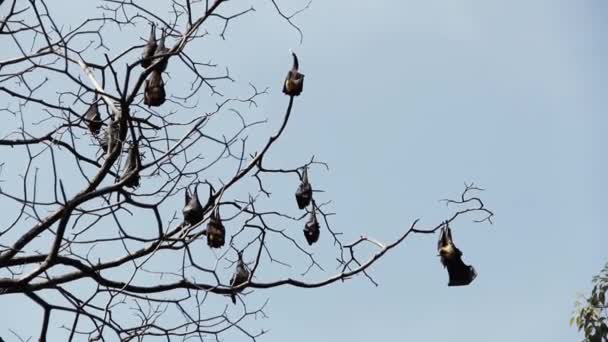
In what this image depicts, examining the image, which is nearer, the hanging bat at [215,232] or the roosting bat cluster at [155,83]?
the hanging bat at [215,232]

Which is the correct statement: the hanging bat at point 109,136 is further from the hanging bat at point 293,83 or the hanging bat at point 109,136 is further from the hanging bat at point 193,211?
the hanging bat at point 293,83

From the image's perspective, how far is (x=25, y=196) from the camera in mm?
3799

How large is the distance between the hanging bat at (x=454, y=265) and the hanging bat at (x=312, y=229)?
0.48 metres

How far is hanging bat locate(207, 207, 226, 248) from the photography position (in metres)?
3.88

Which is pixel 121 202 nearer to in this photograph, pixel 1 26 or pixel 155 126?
pixel 155 126

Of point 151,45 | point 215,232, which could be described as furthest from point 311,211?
point 151,45

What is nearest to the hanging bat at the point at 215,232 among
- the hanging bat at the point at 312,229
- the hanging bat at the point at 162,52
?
the hanging bat at the point at 312,229

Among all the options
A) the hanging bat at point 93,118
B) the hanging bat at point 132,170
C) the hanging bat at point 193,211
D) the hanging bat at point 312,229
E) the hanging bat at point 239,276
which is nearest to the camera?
the hanging bat at point 132,170

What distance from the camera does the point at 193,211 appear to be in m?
3.91

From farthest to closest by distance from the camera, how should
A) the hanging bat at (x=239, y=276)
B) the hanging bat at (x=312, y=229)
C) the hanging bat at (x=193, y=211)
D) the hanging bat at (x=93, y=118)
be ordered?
1. the hanging bat at (x=93, y=118)
2. the hanging bat at (x=312, y=229)
3. the hanging bat at (x=239, y=276)
4. the hanging bat at (x=193, y=211)

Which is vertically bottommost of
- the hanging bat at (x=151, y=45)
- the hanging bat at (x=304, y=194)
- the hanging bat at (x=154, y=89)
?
the hanging bat at (x=304, y=194)

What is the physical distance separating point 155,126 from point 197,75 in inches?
11.9

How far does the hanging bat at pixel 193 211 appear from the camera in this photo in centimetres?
391

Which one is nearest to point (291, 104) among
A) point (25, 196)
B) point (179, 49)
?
point (179, 49)
